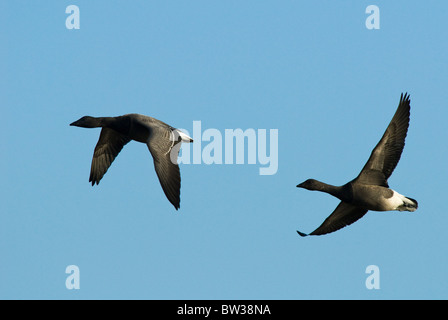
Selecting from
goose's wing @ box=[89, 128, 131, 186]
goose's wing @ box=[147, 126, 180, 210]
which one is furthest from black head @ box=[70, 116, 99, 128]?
goose's wing @ box=[147, 126, 180, 210]

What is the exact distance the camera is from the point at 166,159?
1386 cm

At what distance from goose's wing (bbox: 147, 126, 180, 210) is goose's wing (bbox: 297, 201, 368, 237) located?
123 inches

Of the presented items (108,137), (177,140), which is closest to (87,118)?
(108,137)

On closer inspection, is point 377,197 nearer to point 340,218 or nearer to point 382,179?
point 382,179

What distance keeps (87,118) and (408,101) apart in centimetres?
680

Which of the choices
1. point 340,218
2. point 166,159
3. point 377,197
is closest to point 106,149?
point 166,159

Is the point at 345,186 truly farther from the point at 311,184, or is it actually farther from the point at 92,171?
the point at 92,171

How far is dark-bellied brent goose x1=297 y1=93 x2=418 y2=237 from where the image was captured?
1401 centimetres

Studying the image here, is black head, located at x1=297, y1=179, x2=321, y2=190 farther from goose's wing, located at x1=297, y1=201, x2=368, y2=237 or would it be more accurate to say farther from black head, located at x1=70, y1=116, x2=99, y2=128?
black head, located at x1=70, y1=116, x2=99, y2=128

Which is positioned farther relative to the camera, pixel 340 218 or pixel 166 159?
pixel 340 218

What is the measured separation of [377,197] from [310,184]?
1.33 m

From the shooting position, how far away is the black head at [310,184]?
1437 centimetres

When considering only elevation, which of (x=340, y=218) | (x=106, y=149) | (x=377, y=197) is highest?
(x=106, y=149)

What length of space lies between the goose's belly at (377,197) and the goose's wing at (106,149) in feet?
18.3
